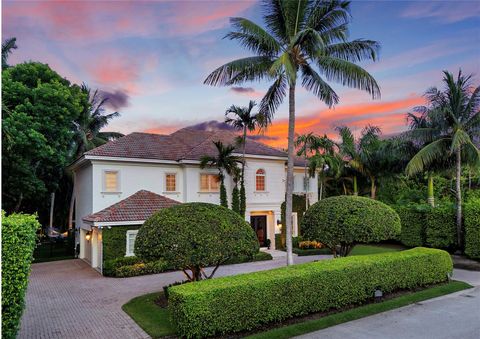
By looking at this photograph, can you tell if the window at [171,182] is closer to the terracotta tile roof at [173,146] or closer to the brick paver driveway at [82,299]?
the terracotta tile roof at [173,146]

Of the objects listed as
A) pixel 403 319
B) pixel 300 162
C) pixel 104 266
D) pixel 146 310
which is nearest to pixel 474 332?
pixel 403 319

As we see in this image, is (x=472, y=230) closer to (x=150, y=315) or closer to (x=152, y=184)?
(x=150, y=315)

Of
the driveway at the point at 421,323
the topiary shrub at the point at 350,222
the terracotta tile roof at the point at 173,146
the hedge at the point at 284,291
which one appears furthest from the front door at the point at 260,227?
the driveway at the point at 421,323

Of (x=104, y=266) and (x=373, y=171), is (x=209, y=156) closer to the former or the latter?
(x=104, y=266)

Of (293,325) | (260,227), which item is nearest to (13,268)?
(293,325)

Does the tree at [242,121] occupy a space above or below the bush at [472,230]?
above

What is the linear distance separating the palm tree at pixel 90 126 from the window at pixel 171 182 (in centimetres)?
1196

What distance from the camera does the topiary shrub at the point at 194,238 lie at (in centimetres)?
992

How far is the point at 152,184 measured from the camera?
21094 millimetres

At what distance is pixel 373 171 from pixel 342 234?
16645 mm

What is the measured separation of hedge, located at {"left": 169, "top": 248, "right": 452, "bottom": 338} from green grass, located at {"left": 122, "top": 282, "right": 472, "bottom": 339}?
37 centimetres

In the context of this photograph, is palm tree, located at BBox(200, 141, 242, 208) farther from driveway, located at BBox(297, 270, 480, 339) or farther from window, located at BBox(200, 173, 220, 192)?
driveway, located at BBox(297, 270, 480, 339)

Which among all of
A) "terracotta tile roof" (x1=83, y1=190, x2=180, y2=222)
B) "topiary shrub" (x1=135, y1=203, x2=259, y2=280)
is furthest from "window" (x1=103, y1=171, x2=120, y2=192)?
"topiary shrub" (x1=135, y1=203, x2=259, y2=280)

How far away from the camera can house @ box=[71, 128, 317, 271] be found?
707 inches
